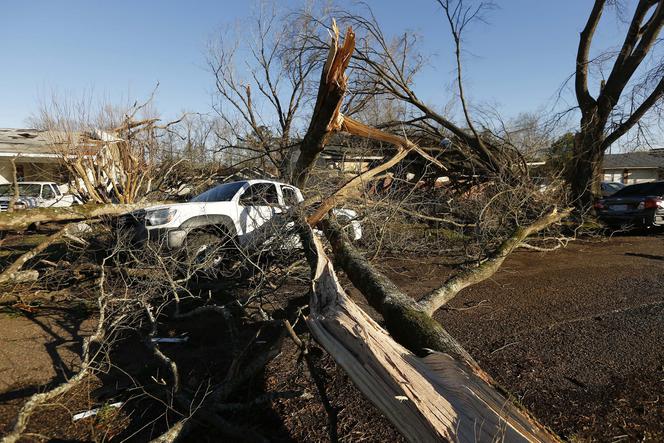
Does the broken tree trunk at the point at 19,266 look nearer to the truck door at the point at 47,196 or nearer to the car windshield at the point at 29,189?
the truck door at the point at 47,196

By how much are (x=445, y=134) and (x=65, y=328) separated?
9.31m

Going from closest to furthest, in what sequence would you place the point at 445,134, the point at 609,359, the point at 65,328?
1. the point at 609,359
2. the point at 65,328
3. the point at 445,134

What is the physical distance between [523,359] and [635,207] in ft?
30.9

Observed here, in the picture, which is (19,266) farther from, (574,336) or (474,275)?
(574,336)

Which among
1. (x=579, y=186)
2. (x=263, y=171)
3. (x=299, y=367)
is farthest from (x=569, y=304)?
(x=263, y=171)

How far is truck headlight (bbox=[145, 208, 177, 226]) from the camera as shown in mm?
6164

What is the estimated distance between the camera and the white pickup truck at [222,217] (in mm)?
5949

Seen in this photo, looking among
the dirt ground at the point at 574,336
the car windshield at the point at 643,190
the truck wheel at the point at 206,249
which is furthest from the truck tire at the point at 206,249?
the car windshield at the point at 643,190

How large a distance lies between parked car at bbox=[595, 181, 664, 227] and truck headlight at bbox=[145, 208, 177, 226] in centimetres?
1072

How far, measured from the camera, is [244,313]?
5055 millimetres

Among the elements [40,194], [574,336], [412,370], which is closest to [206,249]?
[412,370]

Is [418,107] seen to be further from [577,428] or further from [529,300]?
[577,428]

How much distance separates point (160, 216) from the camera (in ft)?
20.4

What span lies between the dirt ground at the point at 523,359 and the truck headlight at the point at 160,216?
149cm
